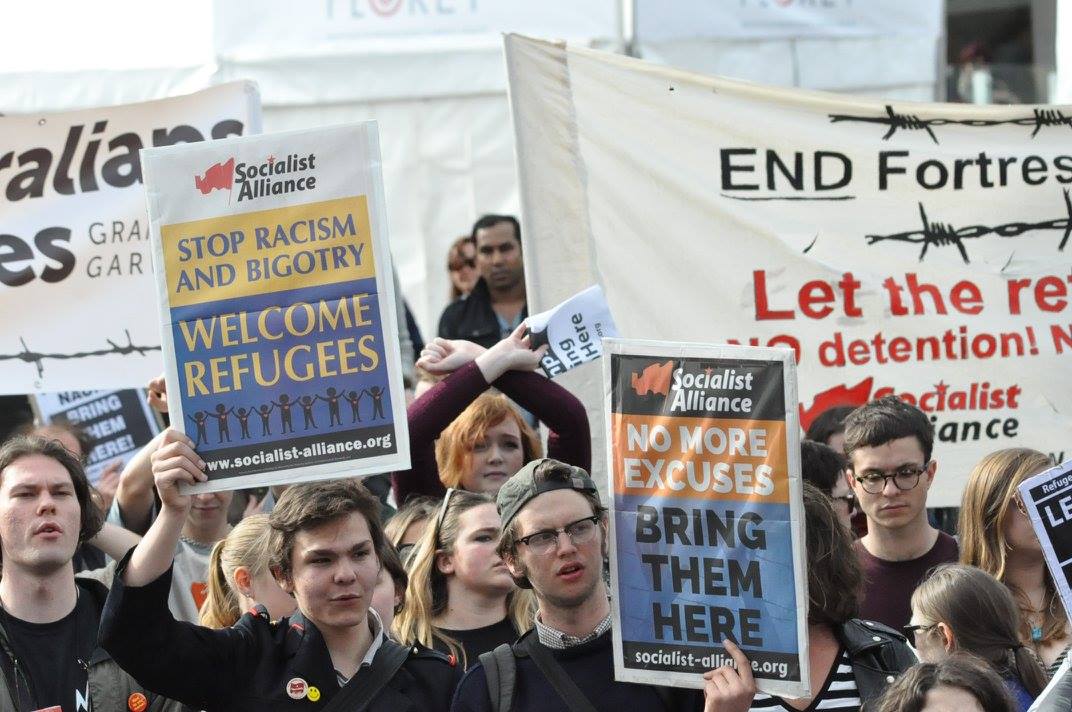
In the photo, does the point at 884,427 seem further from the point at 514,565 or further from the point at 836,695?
the point at 514,565

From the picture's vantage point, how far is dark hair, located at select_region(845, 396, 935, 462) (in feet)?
17.9

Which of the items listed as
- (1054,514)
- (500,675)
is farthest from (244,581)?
(1054,514)

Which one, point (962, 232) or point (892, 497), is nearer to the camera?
point (892, 497)

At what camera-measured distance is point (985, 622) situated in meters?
4.40

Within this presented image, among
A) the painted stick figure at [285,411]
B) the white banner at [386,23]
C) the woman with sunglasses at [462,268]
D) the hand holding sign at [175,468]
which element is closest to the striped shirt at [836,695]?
the painted stick figure at [285,411]

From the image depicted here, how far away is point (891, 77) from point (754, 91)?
5.67 m

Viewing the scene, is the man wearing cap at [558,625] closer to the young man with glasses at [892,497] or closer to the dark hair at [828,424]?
the young man with glasses at [892,497]

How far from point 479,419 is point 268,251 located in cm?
158

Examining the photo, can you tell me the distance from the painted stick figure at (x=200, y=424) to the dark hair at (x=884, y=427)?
2.12 meters

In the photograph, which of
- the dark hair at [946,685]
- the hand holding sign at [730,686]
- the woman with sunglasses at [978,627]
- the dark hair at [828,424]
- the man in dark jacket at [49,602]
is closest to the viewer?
the dark hair at [946,685]

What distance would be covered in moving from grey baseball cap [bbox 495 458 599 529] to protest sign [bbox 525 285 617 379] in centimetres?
129

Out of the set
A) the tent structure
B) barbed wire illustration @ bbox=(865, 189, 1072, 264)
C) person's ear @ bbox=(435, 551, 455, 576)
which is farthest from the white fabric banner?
the tent structure

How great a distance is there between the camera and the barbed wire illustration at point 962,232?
674cm

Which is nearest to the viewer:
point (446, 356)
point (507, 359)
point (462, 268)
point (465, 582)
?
point (465, 582)
